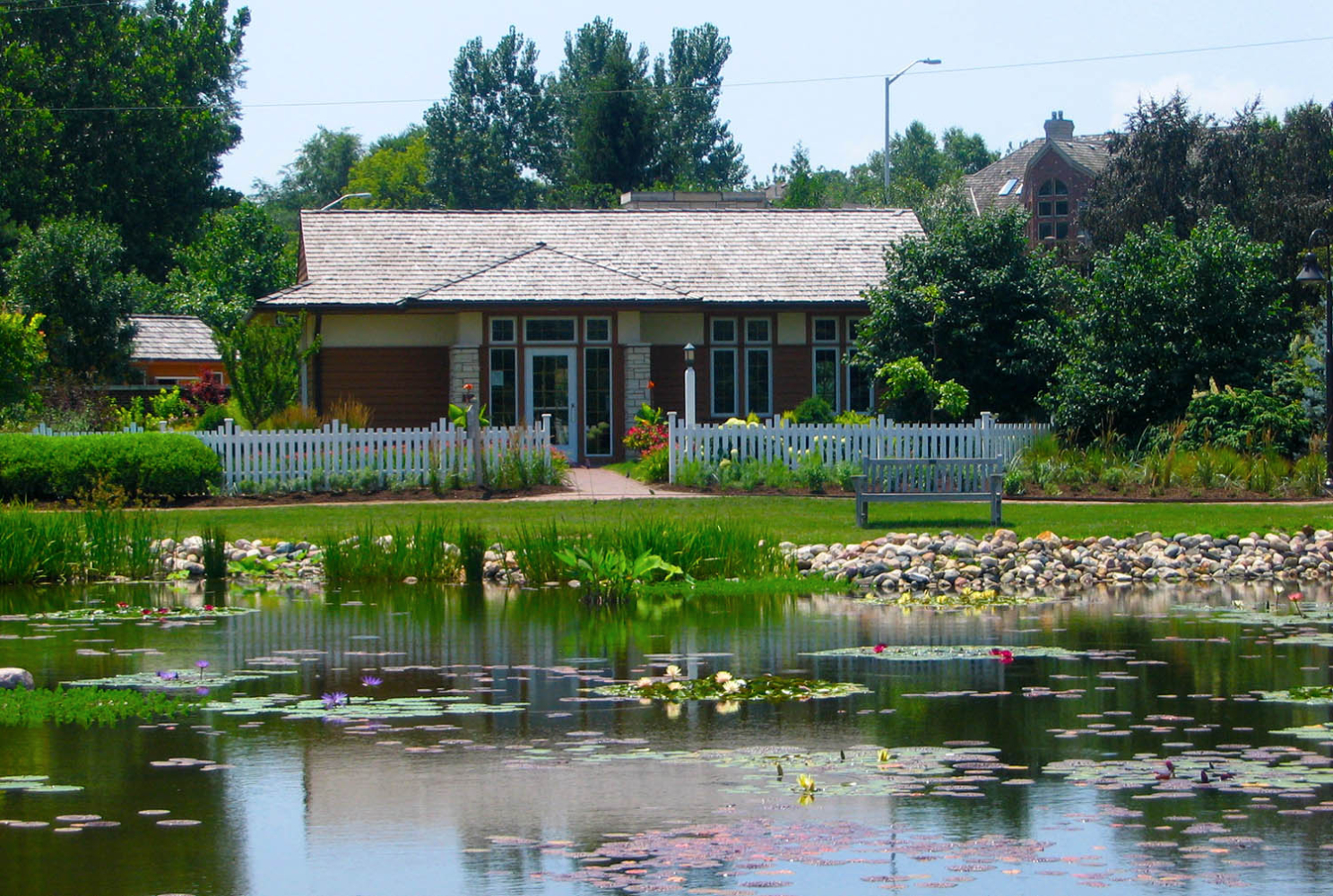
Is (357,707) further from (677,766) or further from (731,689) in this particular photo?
(677,766)

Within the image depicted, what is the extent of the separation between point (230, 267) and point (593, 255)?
3036 centimetres

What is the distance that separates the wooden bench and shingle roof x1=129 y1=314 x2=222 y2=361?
103 feet

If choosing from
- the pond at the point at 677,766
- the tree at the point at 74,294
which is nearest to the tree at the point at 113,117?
the tree at the point at 74,294

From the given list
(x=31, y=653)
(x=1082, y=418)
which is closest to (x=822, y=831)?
(x=31, y=653)

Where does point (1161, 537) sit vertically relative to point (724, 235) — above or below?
below

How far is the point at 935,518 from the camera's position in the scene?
2317cm

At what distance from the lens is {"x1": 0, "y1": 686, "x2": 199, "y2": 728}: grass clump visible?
10906 millimetres

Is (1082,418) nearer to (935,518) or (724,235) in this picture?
(935,518)

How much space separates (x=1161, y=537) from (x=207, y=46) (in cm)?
5169

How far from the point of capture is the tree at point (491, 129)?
88.2 m

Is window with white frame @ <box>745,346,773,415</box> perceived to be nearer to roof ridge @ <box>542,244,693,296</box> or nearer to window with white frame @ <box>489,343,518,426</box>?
roof ridge @ <box>542,244,693,296</box>

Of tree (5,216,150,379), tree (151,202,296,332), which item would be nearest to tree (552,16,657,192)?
tree (151,202,296,332)

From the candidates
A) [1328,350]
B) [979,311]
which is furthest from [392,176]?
[1328,350]

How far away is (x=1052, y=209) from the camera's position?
86312 millimetres
